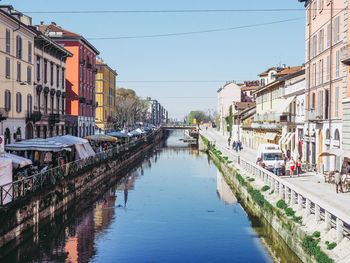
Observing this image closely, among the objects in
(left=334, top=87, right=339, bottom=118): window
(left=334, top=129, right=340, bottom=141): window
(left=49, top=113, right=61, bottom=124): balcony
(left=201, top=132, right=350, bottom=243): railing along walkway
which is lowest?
(left=201, top=132, right=350, bottom=243): railing along walkway

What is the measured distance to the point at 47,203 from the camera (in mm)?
23828

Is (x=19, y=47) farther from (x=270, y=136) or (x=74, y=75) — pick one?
(x=270, y=136)

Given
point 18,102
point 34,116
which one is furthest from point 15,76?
point 34,116

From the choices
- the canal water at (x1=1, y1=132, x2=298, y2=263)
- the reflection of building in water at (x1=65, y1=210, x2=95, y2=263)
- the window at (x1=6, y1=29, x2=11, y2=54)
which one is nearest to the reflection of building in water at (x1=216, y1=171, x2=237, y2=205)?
the canal water at (x1=1, y1=132, x2=298, y2=263)

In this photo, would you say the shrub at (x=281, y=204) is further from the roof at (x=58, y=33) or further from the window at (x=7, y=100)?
the roof at (x=58, y=33)

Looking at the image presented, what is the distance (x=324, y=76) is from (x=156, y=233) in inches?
722

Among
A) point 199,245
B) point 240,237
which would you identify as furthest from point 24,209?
point 240,237

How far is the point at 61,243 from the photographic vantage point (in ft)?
66.7

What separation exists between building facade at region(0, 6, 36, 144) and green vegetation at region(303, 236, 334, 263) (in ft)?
84.4

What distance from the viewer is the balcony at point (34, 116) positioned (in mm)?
41756

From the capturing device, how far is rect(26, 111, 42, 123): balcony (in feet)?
137

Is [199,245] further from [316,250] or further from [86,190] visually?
[86,190]

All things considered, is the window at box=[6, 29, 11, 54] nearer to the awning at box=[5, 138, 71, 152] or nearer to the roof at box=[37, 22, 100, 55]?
the awning at box=[5, 138, 71, 152]

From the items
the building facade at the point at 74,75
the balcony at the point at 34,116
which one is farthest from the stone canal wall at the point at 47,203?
the building facade at the point at 74,75
